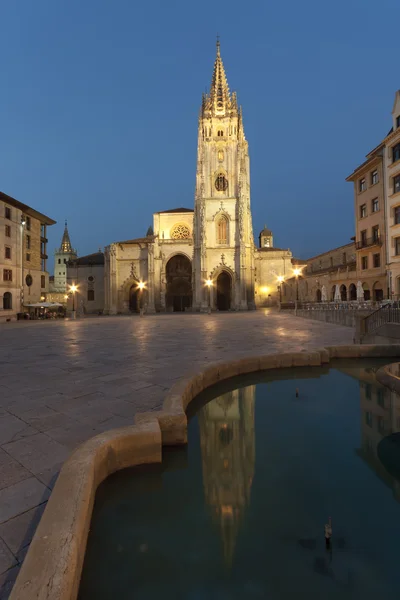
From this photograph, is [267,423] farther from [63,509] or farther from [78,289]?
[78,289]

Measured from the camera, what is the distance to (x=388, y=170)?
2538 centimetres

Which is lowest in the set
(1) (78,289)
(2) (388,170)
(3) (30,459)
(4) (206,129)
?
(3) (30,459)

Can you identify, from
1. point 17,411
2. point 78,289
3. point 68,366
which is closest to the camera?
point 17,411

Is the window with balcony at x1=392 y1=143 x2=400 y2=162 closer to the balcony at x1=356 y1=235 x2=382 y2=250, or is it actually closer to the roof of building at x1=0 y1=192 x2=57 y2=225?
the balcony at x1=356 y1=235 x2=382 y2=250

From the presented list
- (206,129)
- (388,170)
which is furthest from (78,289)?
(388,170)

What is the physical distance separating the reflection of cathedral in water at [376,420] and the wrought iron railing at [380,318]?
4.27 meters

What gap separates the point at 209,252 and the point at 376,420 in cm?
3737

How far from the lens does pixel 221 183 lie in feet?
143

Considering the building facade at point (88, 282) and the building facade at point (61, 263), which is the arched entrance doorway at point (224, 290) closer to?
the building facade at point (88, 282)

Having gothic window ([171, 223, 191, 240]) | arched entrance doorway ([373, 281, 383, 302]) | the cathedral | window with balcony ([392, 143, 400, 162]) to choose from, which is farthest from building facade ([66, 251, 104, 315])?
window with balcony ([392, 143, 400, 162])

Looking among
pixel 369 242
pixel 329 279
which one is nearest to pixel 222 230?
pixel 329 279

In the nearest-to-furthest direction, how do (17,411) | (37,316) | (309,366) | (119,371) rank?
1. (17,411)
2. (119,371)
3. (309,366)
4. (37,316)

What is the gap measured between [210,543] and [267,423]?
8.37 ft

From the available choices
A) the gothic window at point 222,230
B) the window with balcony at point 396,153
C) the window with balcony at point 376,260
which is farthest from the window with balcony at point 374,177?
the gothic window at point 222,230
